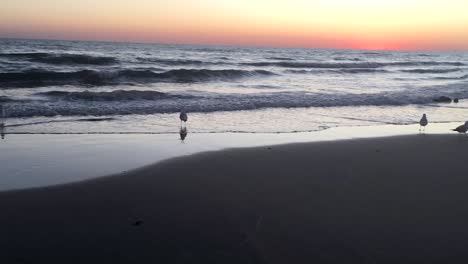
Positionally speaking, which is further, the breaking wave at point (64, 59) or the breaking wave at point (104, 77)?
the breaking wave at point (64, 59)

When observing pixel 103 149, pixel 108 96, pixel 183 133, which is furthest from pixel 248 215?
pixel 108 96

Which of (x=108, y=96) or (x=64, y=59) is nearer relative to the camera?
(x=108, y=96)

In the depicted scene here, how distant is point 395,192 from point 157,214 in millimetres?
2780

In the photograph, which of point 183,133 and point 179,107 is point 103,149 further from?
point 179,107

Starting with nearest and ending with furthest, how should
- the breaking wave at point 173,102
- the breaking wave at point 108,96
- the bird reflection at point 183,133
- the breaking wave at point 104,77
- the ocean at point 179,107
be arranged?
the bird reflection at point 183,133 < the ocean at point 179,107 < the breaking wave at point 173,102 < the breaking wave at point 108,96 < the breaking wave at point 104,77

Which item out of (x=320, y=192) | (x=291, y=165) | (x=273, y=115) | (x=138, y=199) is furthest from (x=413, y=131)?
(x=138, y=199)

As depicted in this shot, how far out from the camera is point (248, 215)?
4.54 meters

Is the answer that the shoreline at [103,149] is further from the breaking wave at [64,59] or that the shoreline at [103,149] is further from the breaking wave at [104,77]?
the breaking wave at [64,59]

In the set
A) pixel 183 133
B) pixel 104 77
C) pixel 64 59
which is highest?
pixel 64 59

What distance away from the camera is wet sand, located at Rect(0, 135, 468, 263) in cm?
377

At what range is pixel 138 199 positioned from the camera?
16.2 ft

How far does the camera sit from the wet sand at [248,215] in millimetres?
3766

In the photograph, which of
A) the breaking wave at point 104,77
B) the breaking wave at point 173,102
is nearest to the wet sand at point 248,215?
the breaking wave at point 173,102

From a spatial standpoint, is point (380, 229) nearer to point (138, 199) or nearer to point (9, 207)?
point (138, 199)
